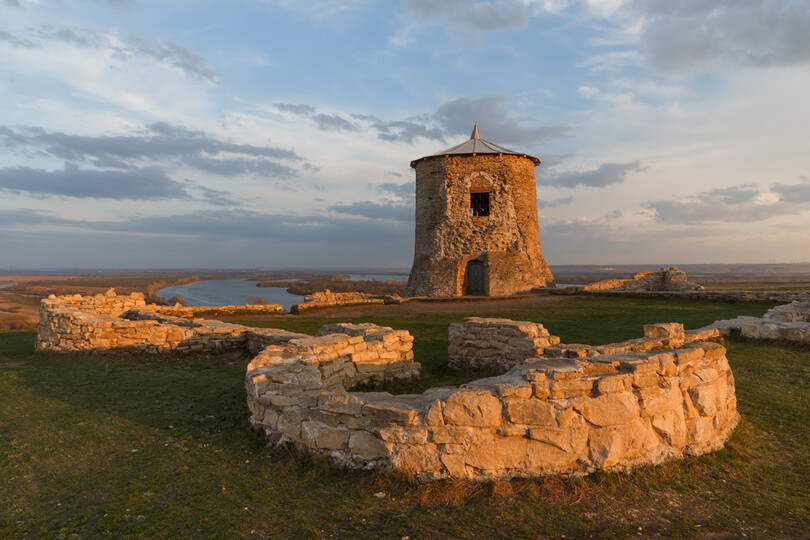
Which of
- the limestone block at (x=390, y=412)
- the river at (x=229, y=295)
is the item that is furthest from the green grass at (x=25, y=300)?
the limestone block at (x=390, y=412)

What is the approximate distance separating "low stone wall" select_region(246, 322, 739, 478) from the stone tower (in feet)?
64.4

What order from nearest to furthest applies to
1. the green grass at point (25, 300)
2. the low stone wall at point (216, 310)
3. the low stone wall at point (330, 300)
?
the low stone wall at point (216, 310)
the low stone wall at point (330, 300)
the green grass at point (25, 300)

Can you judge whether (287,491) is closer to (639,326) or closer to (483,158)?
(639,326)

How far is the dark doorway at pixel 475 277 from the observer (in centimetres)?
2583

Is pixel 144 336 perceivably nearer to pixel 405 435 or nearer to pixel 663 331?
pixel 405 435

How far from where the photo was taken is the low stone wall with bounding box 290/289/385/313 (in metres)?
19.4

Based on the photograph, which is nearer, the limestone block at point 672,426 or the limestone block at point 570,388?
the limestone block at point 570,388

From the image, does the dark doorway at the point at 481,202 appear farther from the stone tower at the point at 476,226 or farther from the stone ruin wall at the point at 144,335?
the stone ruin wall at the point at 144,335

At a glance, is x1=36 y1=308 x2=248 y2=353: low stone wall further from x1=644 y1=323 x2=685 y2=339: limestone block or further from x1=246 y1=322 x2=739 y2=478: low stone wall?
x1=644 y1=323 x2=685 y2=339: limestone block

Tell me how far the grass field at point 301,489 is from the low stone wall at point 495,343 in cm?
323

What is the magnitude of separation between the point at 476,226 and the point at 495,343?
53.8ft

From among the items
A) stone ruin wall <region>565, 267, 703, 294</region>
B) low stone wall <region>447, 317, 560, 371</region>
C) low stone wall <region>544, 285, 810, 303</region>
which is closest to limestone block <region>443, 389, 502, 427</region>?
low stone wall <region>447, 317, 560, 371</region>

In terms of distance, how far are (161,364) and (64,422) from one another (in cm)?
410

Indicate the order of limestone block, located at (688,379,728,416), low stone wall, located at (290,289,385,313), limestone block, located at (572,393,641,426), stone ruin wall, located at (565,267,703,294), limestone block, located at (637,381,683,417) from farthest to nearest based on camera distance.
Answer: stone ruin wall, located at (565,267,703,294) < low stone wall, located at (290,289,385,313) < limestone block, located at (688,379,728,416) < limestone block, located at (637,381,683,417) < limestone block, located at (572,393,641,426)
